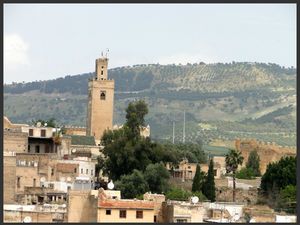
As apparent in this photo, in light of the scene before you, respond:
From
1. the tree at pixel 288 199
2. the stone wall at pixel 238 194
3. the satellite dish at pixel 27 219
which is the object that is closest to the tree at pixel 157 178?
the stone wall at pixel 238 194

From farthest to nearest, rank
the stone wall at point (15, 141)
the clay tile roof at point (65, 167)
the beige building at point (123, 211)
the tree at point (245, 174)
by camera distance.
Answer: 1. the tree at point (245, 174)
2. the stone wall at point (15, 141)
3. the clay tile roof at point (65, 167)
4. the beige building at point (123, 211)

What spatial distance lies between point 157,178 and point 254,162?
24119 mm

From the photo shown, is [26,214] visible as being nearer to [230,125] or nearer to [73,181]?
[73,181]

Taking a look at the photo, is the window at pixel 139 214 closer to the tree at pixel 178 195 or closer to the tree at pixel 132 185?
the tree at pixel 178 195

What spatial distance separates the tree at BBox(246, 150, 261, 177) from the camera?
288 ft

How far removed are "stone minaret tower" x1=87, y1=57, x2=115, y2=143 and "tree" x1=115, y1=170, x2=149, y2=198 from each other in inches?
984

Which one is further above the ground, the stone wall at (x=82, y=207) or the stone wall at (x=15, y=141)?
the stone wall at (x=15, y=141)

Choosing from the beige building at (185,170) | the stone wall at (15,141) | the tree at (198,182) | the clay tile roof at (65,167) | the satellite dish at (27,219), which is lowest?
the satellite dish at (27,219)

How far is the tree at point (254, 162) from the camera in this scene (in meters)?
87.7

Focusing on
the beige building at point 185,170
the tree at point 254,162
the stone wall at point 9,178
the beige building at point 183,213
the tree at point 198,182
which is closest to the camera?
the beige building at point 183,213

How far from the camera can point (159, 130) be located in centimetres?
14850

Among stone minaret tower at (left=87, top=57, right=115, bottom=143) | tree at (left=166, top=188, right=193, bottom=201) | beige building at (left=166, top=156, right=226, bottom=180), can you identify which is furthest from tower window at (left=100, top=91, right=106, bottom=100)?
tree at (left=166, top=188, right=193, bottom=201)

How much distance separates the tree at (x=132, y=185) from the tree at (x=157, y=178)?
0.42 meters

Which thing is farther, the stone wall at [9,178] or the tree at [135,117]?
the tree at [135,117]
